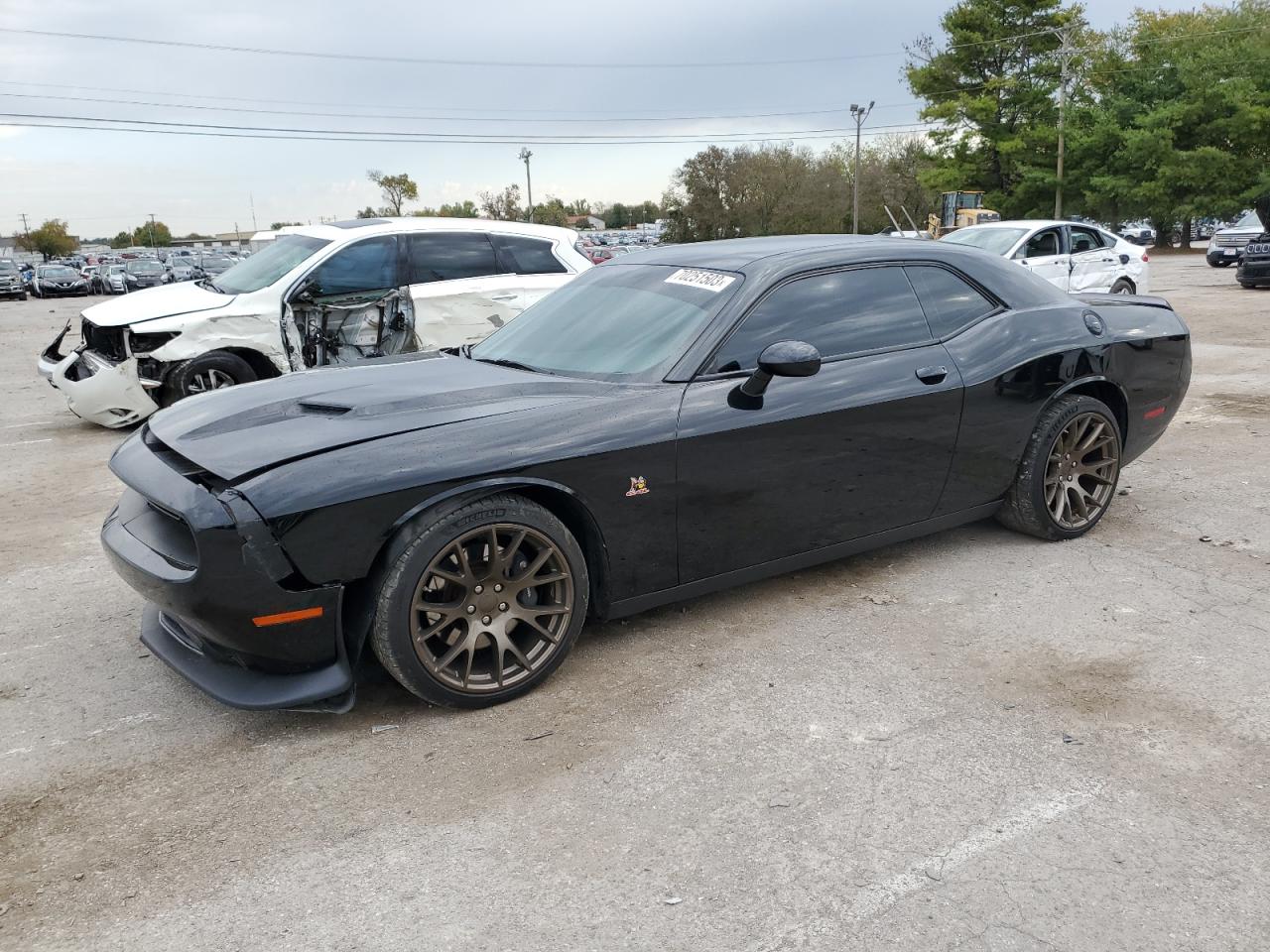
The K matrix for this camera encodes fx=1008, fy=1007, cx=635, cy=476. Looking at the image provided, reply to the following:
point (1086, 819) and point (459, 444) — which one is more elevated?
point (459, 444)

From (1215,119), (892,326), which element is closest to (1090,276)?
(892,326)

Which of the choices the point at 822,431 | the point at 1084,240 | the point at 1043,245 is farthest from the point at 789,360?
the point at 1084,240

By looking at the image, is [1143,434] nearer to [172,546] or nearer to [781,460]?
[781,460]

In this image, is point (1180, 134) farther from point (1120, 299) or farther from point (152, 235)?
point (152, 235)

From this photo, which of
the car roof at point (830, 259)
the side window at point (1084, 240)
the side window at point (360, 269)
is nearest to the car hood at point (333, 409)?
the car roof at point (830, 259)

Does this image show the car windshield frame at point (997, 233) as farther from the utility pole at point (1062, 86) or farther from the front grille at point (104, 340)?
the utility pole at point (1062, 86)

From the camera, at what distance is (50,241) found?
122562mm

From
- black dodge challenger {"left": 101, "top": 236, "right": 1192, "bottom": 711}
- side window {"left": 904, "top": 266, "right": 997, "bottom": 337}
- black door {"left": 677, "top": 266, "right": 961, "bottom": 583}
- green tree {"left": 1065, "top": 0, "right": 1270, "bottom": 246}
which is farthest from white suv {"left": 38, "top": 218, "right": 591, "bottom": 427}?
green tree {"left": 1065, "top": 0, "right": 1270, "bottom": 246}

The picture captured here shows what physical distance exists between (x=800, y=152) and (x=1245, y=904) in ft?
233

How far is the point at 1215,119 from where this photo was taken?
3962cm

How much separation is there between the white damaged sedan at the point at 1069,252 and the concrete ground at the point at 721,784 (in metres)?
9.80

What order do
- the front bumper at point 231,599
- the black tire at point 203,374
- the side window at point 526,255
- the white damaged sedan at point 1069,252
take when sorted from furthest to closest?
1. the white damaged sedan at point 1069,252
2. the side window at point 526,255
3. the black tire at point 203,374
4. the front bumper at point 231,599

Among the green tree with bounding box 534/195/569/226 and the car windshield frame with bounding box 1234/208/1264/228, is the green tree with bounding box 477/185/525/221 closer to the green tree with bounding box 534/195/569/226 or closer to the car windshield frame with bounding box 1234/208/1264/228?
the green tree with bounding box 534/195/569/226

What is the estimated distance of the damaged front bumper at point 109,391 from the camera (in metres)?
8.19
